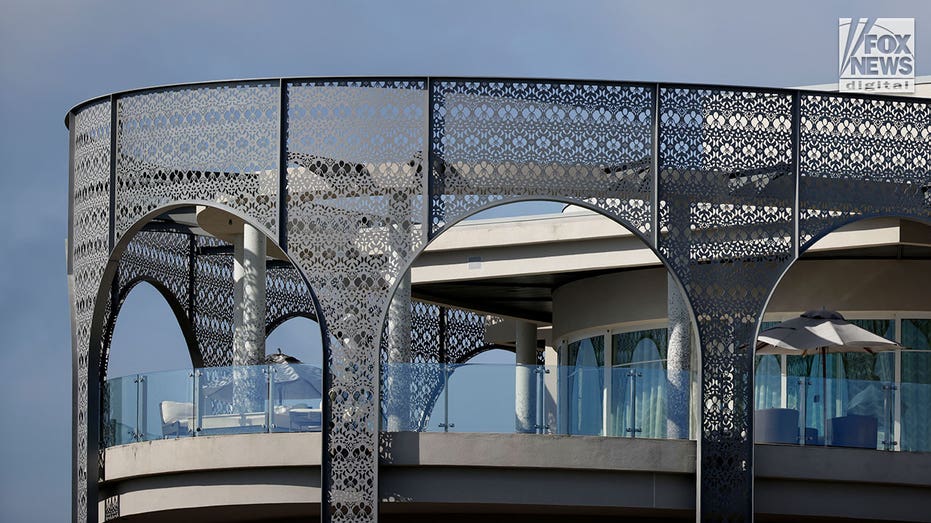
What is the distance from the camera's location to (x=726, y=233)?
56.5ft

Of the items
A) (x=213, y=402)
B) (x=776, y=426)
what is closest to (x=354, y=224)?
(x=213, y=402)

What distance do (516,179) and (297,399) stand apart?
3494mm

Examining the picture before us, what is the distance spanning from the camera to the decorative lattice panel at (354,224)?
1670cm

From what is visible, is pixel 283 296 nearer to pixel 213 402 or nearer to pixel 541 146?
pixel 213 402

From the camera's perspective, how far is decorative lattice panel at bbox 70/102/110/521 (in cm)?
1822

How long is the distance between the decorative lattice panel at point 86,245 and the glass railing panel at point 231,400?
1.48 metres

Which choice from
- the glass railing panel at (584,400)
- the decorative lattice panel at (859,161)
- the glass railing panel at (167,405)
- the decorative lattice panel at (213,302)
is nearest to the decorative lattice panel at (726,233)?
the decorative lattice panel at (859,161)

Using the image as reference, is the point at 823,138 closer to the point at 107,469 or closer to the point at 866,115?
the point at 866,115

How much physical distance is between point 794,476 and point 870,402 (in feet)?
4.48

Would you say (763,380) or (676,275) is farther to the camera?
(763,380)

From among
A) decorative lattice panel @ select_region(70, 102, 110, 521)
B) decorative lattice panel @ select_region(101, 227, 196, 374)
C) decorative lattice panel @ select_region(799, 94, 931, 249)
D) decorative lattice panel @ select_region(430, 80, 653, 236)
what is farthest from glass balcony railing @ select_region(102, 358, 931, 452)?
decorative lattice panel @ select_region(101, 227, 196, 374)

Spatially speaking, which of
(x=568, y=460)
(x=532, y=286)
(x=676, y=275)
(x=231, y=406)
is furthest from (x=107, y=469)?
(x=532, y=286)

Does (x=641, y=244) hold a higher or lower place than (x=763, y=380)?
higher

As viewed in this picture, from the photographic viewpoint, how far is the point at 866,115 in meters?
17.9
